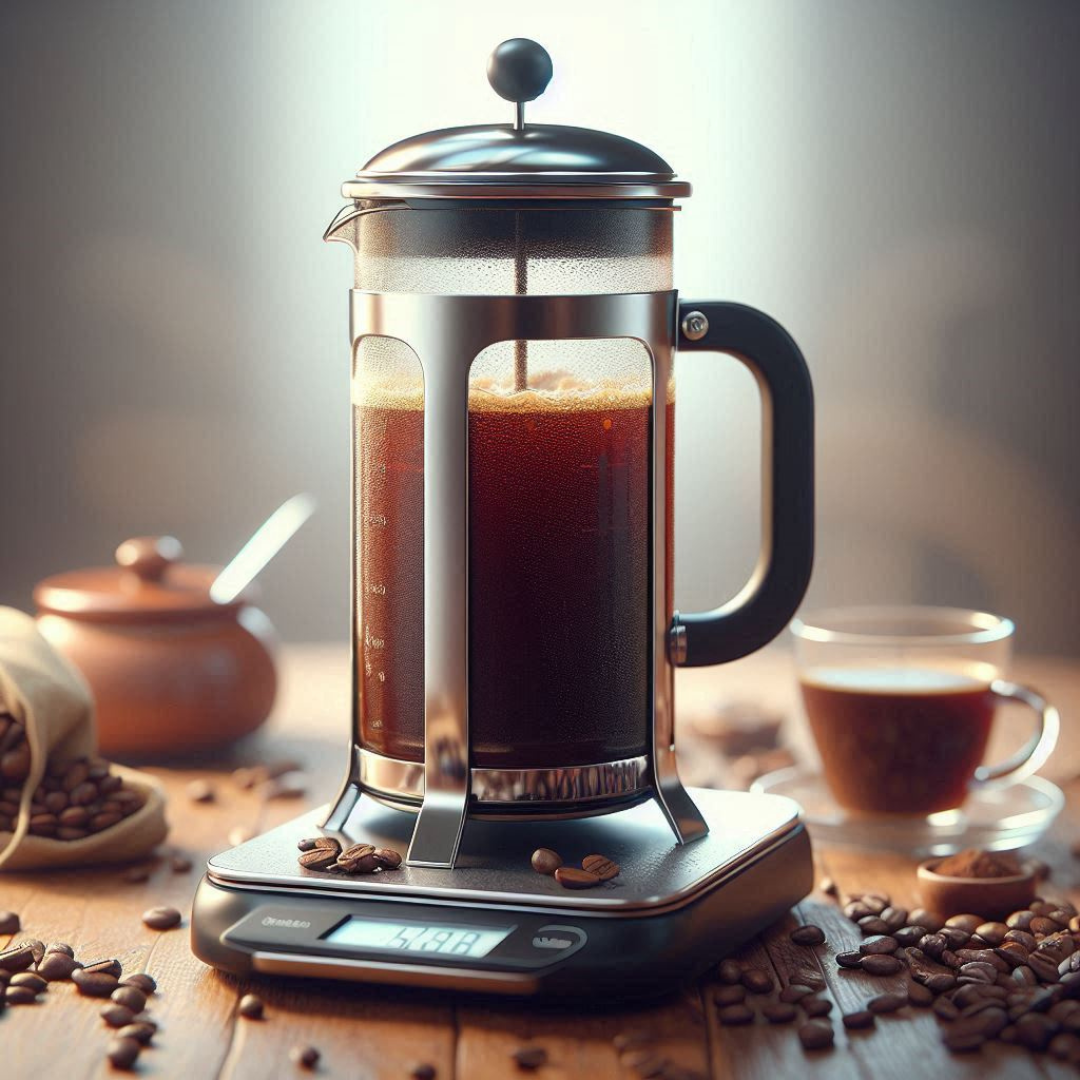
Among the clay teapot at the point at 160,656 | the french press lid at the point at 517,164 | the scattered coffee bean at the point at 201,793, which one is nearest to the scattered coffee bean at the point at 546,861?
the french press lid at the point at 517,164

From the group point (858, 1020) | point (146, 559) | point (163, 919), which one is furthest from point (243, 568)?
point (858, 1020)

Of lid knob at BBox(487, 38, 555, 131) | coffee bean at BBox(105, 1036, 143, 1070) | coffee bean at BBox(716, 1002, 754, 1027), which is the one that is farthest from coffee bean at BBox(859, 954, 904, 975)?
lid knob at BBox(487, 38, 555, 131)

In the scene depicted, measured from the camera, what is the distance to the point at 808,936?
3.65 ft

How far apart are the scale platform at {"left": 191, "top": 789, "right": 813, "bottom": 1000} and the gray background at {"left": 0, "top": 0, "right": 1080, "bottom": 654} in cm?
183

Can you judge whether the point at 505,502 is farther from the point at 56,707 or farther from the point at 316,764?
the point at 316,764

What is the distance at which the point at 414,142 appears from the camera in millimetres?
1047

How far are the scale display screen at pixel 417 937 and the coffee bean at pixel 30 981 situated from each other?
0.61ft

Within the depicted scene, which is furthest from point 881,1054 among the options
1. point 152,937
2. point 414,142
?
point 414,142

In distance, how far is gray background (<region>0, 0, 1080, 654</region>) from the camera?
278 cm

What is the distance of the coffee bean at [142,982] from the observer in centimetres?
102

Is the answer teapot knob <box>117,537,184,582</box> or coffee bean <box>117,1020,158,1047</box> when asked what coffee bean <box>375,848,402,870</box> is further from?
teapot knob <box>117,537,184,582</box>

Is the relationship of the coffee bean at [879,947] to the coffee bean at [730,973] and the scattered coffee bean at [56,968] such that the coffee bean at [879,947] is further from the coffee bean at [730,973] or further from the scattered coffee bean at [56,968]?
the scattered coffee bean at [56,968]

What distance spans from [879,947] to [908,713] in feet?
0.95

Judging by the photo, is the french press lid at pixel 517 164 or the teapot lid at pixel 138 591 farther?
the teapot lid at pixel 138 591
